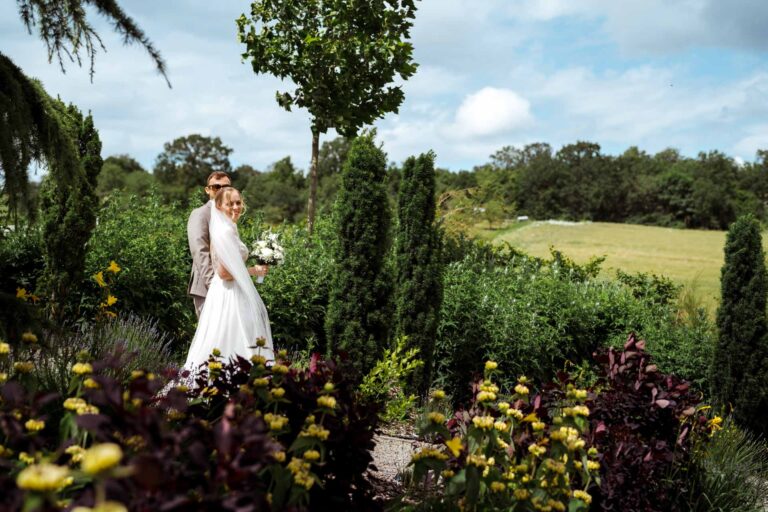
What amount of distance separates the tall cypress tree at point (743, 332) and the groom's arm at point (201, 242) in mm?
5448

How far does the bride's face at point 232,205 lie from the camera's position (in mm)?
5367

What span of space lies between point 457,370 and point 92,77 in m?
5.06

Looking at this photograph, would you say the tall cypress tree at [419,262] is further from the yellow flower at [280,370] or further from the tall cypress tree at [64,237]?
the yellow flower at [280,370]

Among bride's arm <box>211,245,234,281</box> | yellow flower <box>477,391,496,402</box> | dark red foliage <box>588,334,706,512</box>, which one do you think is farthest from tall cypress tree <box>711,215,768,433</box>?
yellow flower <box>477,391,496,402</box>

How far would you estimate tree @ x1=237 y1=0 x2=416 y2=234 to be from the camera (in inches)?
345

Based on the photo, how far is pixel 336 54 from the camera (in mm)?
8766

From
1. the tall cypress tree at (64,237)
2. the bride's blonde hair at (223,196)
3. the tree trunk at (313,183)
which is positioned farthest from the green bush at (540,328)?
the tall cypress tree at (64,237)

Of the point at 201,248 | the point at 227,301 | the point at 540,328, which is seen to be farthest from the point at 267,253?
the point at 540,328

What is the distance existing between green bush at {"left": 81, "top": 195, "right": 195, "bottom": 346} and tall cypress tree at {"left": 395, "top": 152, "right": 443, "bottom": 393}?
2.48 metres

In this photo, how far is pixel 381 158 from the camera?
21.3ft

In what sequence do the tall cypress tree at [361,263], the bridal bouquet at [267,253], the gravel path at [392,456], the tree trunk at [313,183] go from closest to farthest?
the gravel path at [392,456] → the tall cypress tree at [361,263] → the bridal bouquet at [267,253] → the tree trunk at [313,183]

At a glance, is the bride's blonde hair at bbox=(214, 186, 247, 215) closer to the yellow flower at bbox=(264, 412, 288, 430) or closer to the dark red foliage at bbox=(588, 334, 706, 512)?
the dark red foliage at bbox=(588, 334, 706, 512)

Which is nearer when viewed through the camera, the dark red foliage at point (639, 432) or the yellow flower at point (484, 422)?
the yellow flower at point (484, 422)

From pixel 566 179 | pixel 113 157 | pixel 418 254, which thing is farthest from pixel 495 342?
pixel 113 157
